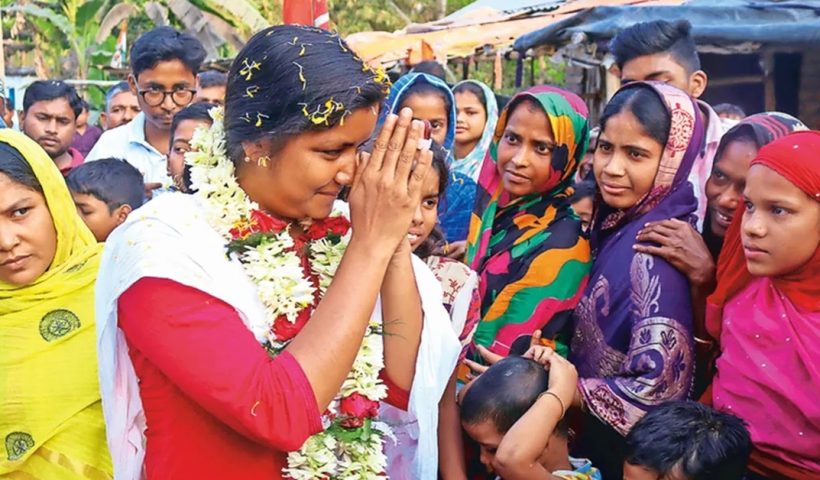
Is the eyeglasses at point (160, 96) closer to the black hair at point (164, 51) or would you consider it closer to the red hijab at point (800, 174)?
the black hair at point (164, 51)

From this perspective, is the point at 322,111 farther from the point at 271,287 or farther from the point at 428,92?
the point at 428,92

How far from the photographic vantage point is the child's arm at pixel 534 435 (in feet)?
9.68

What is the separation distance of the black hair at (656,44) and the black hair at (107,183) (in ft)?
8.19

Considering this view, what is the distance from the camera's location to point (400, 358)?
233cm

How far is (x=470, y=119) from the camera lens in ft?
20.4

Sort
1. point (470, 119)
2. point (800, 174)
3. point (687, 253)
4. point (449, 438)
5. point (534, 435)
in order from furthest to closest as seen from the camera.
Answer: point (470, 119) → point (449, 438) → point (687, 253) → point (534, 435) → point (800, 174)

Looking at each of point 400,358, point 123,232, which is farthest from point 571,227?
point 123,232

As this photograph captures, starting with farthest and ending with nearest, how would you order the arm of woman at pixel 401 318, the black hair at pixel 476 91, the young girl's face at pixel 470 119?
the black hair at pixel 476 91 < the young girl's face at pixel 470 119 < the arm of woman at pixel 401 318

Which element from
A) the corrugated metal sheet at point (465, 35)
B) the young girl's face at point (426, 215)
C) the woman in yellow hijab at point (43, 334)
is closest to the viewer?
the woman in yellow hijab at point (43, 334)

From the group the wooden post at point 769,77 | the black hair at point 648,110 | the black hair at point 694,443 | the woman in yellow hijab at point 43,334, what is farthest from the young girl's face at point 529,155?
the wooden post at point 769,77

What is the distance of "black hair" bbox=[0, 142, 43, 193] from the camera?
9.78ft

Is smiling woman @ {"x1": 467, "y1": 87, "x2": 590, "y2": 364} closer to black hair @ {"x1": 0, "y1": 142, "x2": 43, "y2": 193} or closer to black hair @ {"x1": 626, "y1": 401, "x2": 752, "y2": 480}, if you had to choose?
black hair @ {"x1": 626, "y1": 401, "x2": 752, "y2": 480}

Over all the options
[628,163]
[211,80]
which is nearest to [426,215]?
[628,163]

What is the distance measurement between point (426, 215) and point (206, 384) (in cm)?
183
